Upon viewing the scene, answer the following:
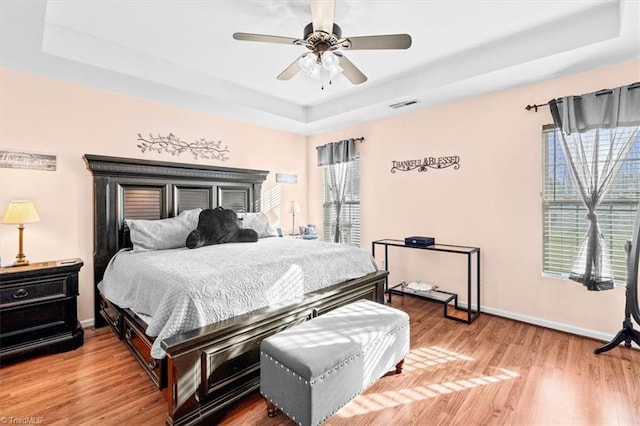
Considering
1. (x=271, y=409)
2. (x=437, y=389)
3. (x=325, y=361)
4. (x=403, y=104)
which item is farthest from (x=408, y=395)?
(x=403, y=104)

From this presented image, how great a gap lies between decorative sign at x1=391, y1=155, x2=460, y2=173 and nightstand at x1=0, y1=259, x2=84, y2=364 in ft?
12.3

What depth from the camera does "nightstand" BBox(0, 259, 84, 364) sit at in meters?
2.37

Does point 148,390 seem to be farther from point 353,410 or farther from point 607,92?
point 607,92

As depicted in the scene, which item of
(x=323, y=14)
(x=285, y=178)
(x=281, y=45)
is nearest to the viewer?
(x=323, y=14)

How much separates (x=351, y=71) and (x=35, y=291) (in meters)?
3.18

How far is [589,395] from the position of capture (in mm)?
1954

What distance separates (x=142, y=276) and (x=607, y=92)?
413cm

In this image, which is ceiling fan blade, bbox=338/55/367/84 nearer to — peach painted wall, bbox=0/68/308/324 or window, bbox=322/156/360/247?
window, bbox=322/156/360/247

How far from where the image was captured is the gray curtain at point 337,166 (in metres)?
4.66

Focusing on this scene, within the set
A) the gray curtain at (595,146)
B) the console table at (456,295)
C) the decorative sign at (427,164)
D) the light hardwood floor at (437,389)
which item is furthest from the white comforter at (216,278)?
the gray curtain at (595,146)

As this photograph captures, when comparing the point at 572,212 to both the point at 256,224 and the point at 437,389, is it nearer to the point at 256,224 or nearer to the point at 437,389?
the point at 437,389

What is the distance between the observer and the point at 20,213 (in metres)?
2.51

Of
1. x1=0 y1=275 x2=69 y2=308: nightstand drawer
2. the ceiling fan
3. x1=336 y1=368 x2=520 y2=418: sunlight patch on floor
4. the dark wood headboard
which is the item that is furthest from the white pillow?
x1=336 y1=368 x2=520 y2=418: sunlight patch on floor

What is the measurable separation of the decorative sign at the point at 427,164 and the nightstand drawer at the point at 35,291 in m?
3.87
